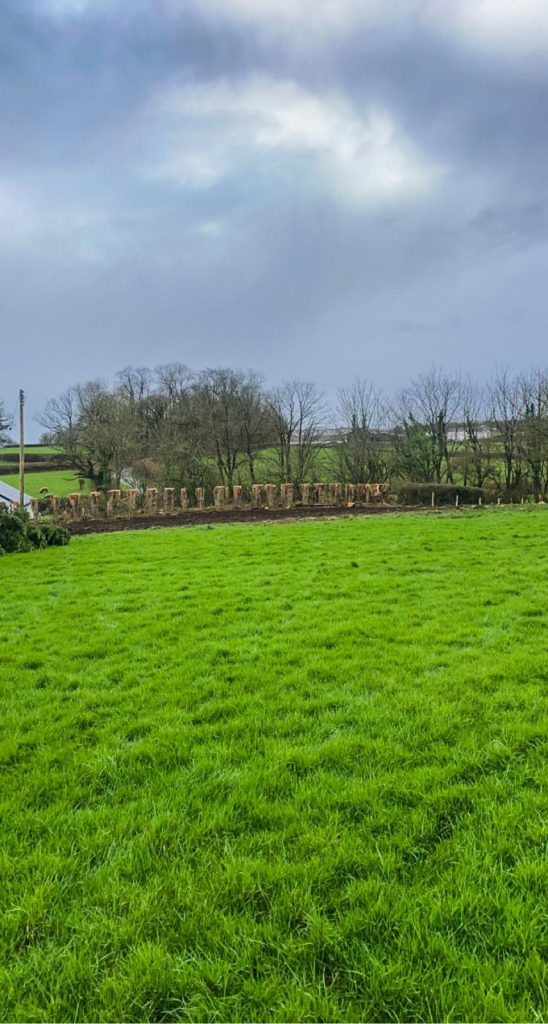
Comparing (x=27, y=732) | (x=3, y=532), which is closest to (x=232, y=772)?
(x=27, y=732)

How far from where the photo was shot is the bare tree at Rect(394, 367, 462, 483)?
28781 millimetres

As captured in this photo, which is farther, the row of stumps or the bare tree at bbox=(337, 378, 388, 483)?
the bare tree at bbox=(337, 378, 388, 483)

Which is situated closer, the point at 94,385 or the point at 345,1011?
the point at 345,1011

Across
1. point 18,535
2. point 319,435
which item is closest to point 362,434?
point 319,435

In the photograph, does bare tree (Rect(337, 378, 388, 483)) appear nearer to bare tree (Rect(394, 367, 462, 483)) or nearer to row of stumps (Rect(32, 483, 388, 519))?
bare tree (Rect(394, 367, 462, 483))

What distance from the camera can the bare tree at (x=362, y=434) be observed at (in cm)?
2933

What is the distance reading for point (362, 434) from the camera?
30.0 meters

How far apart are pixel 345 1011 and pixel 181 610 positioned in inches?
193

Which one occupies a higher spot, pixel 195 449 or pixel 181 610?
pixel 195 449

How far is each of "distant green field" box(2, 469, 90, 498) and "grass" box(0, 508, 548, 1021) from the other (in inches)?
1112

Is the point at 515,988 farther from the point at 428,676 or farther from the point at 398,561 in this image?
the point at 398,561

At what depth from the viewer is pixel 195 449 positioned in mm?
28078

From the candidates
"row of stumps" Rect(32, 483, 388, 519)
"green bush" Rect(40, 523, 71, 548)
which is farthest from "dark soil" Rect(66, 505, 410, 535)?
"green bush" Rect(40, 523, 71, 548)

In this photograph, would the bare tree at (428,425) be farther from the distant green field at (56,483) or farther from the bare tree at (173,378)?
the distant green field at (56,483)
